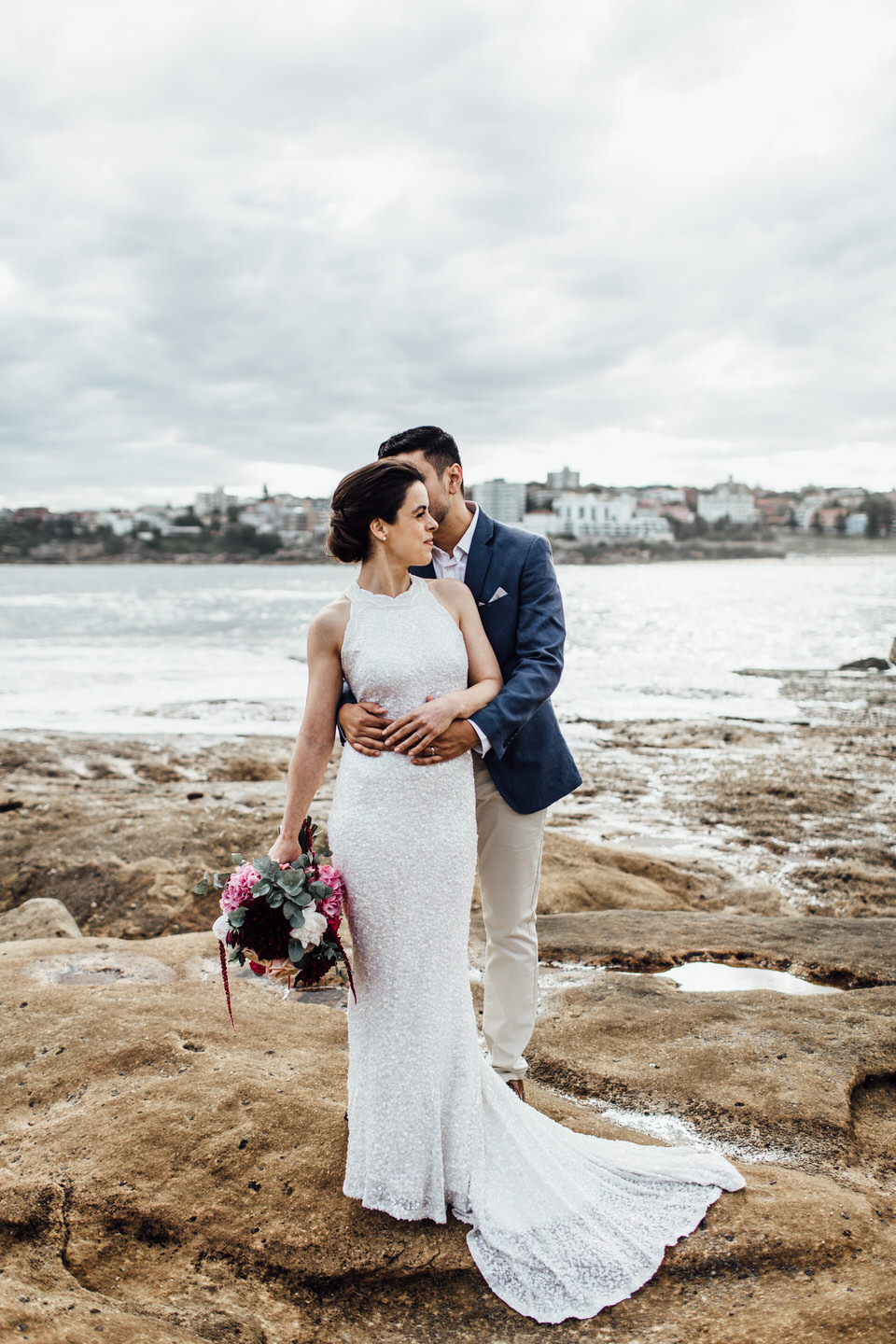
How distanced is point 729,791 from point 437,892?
27.4ft

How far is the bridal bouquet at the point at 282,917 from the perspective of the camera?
107 inches

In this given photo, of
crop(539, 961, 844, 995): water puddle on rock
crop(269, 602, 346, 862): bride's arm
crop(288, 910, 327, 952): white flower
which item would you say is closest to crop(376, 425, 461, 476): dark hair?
crop(269, 602, 346, 862): bride's arm

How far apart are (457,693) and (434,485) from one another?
0.94 meters

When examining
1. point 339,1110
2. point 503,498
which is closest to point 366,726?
point 339,1110

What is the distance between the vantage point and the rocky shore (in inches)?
98.3

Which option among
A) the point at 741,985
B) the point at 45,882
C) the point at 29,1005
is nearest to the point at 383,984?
the point at 29,1005

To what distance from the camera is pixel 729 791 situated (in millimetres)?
10648

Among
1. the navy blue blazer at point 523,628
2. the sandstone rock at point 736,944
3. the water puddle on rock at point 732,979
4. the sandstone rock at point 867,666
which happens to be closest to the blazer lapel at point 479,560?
the navy blue blazer at point 523,628

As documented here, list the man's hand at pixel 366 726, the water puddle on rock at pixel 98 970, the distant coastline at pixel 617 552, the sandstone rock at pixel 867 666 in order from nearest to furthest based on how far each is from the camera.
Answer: the man's hand at pixel 366 726
the water puddle on rock at pixel 98 970
the sandstone rock at pixel 867 666
the distant coastline at pixel 617 552

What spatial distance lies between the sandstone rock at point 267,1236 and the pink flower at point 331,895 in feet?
2.90

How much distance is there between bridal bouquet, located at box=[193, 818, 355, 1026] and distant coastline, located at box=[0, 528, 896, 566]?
354ft

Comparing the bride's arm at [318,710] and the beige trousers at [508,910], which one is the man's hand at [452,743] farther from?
the beige trousers at [508,910]

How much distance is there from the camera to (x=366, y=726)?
298cm

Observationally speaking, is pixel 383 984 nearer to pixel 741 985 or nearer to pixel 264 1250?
pixel 264 1250
